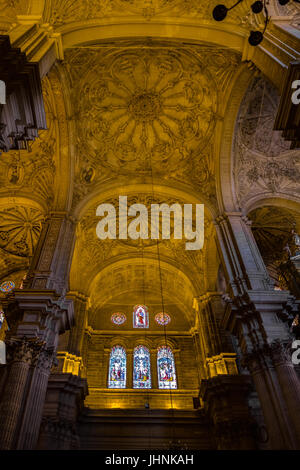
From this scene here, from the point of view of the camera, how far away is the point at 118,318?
18.6 m

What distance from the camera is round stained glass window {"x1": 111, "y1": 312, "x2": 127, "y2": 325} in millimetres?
18406

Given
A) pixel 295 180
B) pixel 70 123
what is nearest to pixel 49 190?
pixel 70 123

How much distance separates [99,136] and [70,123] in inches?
63.2

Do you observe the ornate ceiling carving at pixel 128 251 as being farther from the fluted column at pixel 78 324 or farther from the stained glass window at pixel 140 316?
the stained glass window at pixel 140 316

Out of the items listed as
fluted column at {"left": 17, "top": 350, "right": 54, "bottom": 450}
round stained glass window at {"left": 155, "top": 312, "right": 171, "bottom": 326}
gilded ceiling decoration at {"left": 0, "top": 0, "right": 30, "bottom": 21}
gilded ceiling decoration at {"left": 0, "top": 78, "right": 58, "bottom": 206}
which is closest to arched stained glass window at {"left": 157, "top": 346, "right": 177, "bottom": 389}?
round stained glass window at {"left": 155, "top": 312, "right": 171, "bottom": 326}

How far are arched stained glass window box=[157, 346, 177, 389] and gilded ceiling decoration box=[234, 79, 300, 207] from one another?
9014 millimetres

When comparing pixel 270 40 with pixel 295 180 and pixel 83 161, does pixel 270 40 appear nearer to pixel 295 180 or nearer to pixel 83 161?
pixel 295 180

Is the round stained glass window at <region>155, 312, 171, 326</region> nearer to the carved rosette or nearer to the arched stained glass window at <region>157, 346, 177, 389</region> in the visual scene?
the arched stained glass window at <region>157, 346, 177, 389</region>

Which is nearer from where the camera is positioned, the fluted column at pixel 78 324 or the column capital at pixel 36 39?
the column capital at pixel 36 39

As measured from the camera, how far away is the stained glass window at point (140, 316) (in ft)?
60.4

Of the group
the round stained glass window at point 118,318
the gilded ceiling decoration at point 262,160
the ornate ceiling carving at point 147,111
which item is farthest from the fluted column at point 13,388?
the round stained glass window at point 118,318

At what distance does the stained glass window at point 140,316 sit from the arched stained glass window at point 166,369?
1.79 meters

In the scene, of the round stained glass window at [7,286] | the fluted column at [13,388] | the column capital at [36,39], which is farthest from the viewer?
the round stained glass window at [7,286]

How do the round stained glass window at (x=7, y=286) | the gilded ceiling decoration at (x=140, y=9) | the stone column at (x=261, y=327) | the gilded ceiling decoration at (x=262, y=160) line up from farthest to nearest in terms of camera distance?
the round stained glass window at (x=7, y=286) → the gilded ceiling decoration at (x=262, y=160) → the gilded ceiling decoration at (x=140, y=9) → the stone column at (x=261, y=327)
